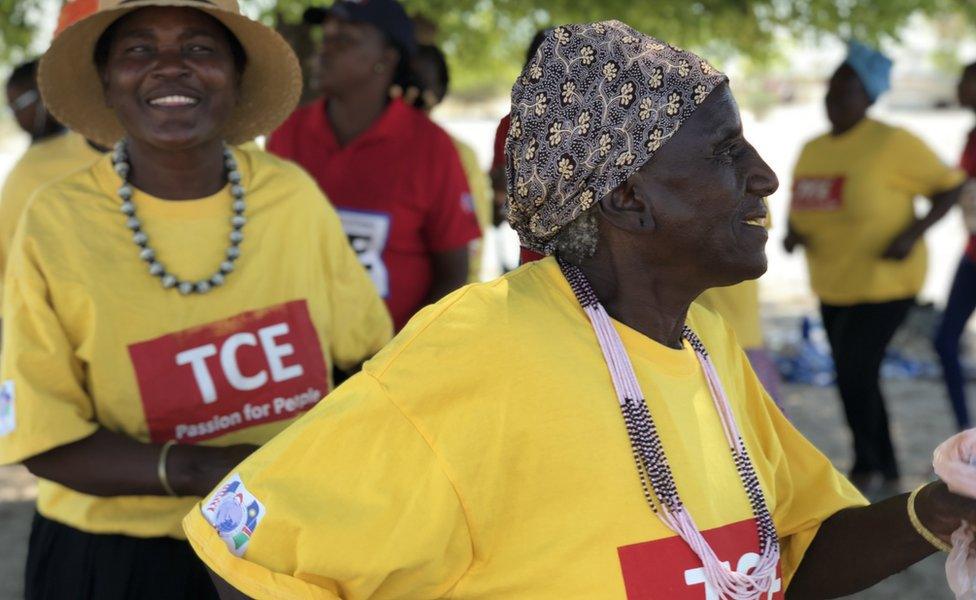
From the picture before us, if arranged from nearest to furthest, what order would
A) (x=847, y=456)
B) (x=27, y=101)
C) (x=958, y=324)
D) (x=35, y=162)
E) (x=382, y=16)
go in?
(x=382, y=16), (x=35, y=162), (x=27, y=101), (x=958, y=324), (x=847, y=456)

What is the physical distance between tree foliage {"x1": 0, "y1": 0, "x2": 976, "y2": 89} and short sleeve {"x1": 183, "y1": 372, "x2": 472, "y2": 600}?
18.8ft

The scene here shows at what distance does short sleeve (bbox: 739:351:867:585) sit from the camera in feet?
7.32

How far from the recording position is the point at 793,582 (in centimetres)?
228

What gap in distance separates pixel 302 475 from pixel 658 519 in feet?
1.77

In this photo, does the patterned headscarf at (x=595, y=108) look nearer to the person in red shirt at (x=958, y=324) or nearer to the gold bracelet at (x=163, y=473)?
the gold bracelet at (x=163, y=473)

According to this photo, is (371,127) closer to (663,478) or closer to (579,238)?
(579,238)

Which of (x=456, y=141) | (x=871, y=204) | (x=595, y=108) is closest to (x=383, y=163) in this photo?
(x=456, y=141)

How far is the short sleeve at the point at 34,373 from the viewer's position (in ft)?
8.14

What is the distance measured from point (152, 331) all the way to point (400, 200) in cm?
171

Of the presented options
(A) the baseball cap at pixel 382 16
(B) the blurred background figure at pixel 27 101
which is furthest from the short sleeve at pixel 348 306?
(B) the blurred background figure at pixel 27 101

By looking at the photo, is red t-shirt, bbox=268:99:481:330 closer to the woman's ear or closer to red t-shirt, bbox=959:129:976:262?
the woman's ear

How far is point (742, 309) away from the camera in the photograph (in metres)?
3.34

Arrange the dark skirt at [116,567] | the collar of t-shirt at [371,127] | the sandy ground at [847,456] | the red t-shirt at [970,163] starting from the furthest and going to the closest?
1. the red t-shirt at [970,163]
2. the sandy ground at [847,456]
3. the collar of t-shirt at [371,127]
4. the dark skirt at [116,567]

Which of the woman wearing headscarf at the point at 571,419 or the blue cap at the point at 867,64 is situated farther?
the blue cap at the point at 867,64
